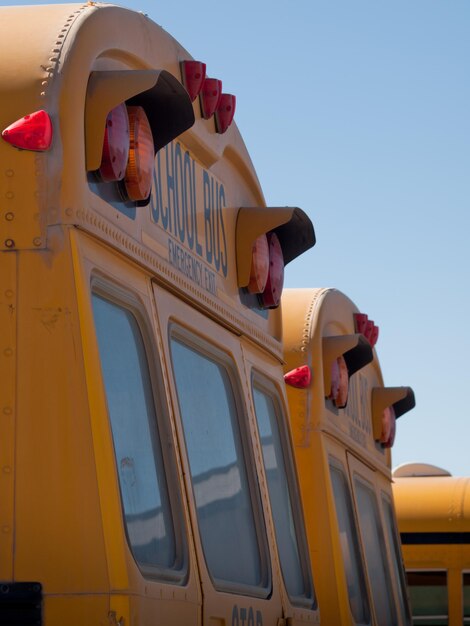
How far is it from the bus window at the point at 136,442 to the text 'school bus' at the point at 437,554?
22.3 ft

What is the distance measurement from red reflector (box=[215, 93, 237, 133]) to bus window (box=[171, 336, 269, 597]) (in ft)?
2.40

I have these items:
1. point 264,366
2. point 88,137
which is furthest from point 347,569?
point 88,137

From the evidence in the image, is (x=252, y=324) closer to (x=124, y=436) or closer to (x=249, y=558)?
(x=249, y=558)

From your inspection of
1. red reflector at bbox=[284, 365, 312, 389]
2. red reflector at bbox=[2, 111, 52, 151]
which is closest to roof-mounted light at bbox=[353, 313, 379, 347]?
red reflector at bbox=[284, 365, 312, 389]

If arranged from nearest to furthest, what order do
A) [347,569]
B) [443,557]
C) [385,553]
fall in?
1. [347,569]
2. [385,553]
3. [443,557]

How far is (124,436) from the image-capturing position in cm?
293

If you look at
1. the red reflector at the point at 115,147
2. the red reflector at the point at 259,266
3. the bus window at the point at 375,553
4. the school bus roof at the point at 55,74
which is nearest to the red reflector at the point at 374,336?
the bus window at the point at 375,553

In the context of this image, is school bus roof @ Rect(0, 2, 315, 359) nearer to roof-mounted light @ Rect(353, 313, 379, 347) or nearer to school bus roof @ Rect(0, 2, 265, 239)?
school bus roof @ Rect(0, 2, 265, 239)

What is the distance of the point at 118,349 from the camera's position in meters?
3.02

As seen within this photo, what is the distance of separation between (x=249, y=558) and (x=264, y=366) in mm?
935

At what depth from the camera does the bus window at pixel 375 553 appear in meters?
6.68

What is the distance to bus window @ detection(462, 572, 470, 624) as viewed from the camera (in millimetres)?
9539

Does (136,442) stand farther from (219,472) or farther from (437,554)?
(437,554)

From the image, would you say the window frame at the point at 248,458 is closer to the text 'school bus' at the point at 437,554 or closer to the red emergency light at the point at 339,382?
the red emergency light at the point at 339,382
